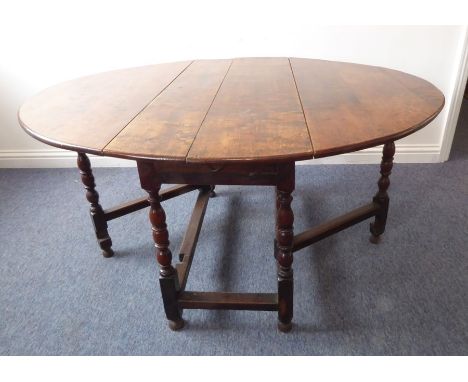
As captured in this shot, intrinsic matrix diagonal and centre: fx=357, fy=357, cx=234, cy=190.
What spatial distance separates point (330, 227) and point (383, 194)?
29cm

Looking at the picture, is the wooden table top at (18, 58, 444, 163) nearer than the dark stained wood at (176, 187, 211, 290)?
Yes

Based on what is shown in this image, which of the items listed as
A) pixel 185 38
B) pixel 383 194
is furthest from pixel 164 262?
pixel 185 38

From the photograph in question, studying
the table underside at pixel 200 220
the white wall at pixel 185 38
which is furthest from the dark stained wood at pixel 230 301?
the white wall at pixel 185 38

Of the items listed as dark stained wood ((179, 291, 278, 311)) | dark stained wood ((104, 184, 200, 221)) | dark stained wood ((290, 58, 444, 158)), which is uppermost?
dark stained wood ((290, 58, 444, 158))

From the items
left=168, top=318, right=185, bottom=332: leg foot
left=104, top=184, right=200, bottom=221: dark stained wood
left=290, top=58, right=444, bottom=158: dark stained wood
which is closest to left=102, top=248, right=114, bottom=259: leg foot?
left=104, top=184, right=200, bottom=221: dark stained wood

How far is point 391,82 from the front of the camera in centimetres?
126

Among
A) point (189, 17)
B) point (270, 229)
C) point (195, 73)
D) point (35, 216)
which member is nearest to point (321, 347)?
point (270, 229)

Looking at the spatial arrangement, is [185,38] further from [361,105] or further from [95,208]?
[361,105]

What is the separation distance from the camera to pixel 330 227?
141 cm

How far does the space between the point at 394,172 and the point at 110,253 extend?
5.58 ft

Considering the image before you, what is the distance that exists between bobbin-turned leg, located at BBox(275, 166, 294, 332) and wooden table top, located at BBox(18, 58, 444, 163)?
164mm

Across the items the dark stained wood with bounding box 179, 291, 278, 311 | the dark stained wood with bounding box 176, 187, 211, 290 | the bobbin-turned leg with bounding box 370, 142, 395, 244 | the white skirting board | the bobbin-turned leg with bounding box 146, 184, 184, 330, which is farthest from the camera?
the white skirting board

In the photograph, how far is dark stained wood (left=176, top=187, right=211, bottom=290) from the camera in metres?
1.29

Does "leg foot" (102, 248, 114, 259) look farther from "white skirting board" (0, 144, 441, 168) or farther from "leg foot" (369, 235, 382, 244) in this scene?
"leg foot" (369, 235, 382, 244)
